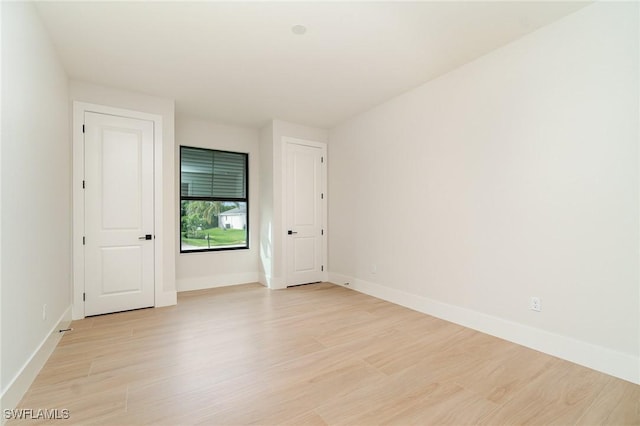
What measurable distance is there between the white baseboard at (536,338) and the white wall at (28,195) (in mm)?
3630

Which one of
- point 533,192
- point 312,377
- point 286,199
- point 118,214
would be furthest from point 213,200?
point 533,192

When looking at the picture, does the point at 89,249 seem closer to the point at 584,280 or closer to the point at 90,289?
the point at 90,289

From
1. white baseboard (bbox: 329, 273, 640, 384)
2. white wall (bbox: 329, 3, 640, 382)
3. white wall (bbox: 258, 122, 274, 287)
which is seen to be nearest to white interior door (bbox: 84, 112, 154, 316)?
white wall (bbox: 258, 122, 274, 287)

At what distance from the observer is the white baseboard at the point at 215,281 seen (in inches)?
185

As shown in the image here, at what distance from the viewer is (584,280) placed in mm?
2373

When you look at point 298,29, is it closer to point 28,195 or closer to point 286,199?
point 28,195

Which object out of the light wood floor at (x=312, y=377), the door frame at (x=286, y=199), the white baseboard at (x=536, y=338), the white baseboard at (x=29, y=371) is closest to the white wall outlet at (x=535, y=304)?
the white baseboard at (x=536, y=338)

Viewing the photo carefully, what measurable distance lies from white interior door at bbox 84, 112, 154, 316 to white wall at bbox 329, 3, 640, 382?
3.25 metres

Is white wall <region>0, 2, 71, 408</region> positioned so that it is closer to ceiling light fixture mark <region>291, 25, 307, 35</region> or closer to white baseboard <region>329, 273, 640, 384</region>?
ceiling light fixture mark <region>291, 25, 307, 35</region>

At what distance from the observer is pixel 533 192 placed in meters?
2.67

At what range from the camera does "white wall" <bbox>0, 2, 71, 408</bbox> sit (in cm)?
180

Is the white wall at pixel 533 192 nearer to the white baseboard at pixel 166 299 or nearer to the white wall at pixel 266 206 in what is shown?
the white wall at pixel 266 206

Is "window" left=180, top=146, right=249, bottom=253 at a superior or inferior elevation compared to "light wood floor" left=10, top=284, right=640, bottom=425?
superior

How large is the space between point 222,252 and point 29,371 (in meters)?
3.03
